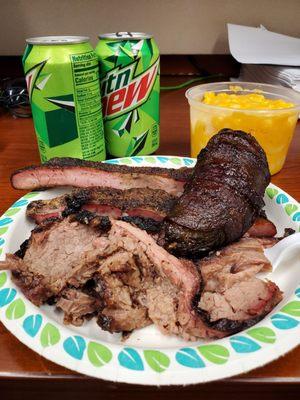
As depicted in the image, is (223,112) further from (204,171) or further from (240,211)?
(240,211)

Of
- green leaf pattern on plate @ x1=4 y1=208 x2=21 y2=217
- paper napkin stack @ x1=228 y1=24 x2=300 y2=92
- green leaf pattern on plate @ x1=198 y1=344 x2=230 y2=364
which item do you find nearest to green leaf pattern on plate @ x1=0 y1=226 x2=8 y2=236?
green leaf pattern on plate @ x1=4 y1=208 x2=21 y2=217

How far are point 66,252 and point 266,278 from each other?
Result: 487mm

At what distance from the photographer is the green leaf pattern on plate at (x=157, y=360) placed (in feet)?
1.83

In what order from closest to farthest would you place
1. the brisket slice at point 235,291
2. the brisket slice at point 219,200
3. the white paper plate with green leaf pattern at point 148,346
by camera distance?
the white paper plate with green leaf pattern at point 148,346 < the brisket slice at point 235,291 < the brisket slice at point 219,200

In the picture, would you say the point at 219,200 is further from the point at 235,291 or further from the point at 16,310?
the point at 16,310

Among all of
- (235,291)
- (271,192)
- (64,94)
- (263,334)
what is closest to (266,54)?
(271,192)

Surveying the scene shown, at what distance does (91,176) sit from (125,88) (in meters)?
0.39

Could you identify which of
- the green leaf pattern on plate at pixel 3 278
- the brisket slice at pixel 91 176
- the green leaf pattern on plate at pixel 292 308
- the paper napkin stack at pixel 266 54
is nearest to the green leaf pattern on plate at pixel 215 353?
the green leaf pattern on plate at pixel 292 308

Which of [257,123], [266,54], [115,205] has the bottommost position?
[115,205]

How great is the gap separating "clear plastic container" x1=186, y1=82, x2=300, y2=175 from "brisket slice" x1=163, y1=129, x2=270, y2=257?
265mm

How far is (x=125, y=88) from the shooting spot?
1245mm

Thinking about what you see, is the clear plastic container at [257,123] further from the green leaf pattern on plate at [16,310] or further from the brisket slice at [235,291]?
the green leaf pattern on plate at [16,310]

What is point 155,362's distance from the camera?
0.57 m

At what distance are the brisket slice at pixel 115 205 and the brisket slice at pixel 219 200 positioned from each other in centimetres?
8
